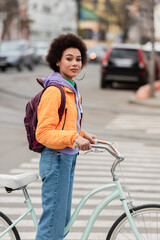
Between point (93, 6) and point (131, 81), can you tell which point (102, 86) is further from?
point (93, 6)

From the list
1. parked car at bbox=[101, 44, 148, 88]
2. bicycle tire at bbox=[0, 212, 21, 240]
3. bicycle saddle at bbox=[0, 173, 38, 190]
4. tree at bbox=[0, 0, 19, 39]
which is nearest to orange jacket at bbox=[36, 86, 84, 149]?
bicycle saddle at bbox=[0, 173, 38, 190]

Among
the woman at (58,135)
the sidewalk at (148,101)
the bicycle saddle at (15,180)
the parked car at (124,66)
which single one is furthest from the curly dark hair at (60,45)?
the parked car at (124,66)

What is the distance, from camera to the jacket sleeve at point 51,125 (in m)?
3.19

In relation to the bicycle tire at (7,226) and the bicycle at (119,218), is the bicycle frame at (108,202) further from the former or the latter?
the bicycle tire at (7,226)

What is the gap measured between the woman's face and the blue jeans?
48 centimetres

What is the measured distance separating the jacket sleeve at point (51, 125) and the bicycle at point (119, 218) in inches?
6.9

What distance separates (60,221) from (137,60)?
18.1 metres

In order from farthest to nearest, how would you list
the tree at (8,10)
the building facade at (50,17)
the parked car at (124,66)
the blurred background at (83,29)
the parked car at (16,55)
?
the building facade at (50,17), the tree at (8,10), the parked car at (16,55), the blurred background at (83,29), the parked car at (124,66)

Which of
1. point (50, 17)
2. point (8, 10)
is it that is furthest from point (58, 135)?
point (50, 17)

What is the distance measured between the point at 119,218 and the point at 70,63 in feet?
3.18

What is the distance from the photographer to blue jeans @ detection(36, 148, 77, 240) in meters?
3.33

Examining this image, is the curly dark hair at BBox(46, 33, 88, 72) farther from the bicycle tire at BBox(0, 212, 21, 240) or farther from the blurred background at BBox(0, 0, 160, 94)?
the blurred background at BBox(0, 0, 160, 94)

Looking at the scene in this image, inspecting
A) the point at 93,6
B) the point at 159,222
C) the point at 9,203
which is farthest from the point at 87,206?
the point at 93,6

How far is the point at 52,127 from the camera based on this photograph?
3.22 meters
